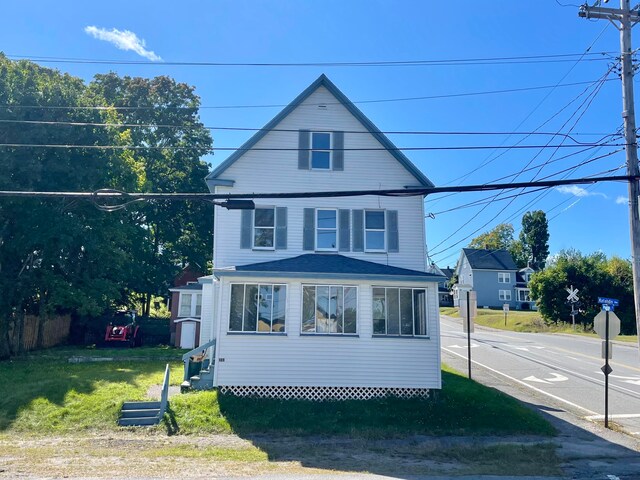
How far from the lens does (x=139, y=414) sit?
14.0 metres

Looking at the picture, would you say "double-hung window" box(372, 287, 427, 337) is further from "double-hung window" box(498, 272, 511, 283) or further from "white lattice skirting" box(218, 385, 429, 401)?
"double-hung window" box(498, 272, 511, 283)

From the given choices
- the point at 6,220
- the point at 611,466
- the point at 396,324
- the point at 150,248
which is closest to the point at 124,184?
the point at 6,220

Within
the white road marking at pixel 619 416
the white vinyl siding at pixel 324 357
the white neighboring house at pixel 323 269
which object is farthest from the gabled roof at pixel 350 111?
the white road marking at pixel 619 416

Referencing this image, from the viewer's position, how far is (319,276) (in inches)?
614

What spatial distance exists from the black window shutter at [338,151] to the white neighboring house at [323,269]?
1.5 inches

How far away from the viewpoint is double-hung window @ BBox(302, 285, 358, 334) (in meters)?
16.0

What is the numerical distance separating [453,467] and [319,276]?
6802 mm

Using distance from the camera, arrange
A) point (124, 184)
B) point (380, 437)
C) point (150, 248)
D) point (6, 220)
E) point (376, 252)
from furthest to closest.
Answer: point (150, 248) < point (124, 184) < point (6, 220) < point (376, 252) < point (380, 437)

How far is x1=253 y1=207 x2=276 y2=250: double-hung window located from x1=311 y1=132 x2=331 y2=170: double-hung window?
2349mm

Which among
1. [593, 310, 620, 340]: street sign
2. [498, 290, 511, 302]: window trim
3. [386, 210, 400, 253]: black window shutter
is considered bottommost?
[593, 310, 620, 340]: street sign

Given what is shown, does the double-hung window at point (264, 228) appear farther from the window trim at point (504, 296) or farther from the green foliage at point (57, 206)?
the window trim at point (504, 296)

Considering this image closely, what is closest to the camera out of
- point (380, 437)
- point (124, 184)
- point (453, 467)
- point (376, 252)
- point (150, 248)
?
point (453, 467)

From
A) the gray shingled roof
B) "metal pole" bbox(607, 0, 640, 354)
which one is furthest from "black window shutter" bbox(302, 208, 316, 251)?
"metal pole" bbox(607, 0, 640, 354)

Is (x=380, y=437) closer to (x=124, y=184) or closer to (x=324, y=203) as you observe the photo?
(x=324, y=203)
